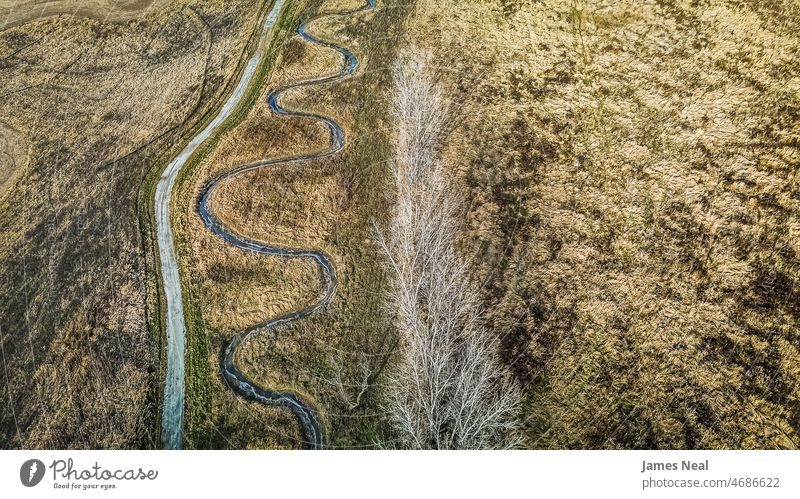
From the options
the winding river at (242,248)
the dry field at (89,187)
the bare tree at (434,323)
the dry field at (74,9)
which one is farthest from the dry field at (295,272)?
the dry field at (74,9)

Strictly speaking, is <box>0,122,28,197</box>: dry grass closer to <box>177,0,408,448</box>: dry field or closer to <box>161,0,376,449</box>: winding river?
<box>161,0,376,449</box>: winding river

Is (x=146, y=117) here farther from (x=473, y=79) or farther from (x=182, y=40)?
(x=473, y=79)

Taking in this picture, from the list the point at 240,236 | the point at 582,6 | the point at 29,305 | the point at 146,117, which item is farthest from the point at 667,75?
the point at 29,305

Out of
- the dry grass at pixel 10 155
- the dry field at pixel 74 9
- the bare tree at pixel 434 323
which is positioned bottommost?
the bare tree at pixel 434 323

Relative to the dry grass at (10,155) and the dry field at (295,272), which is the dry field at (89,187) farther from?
the dry field at (295,272)
